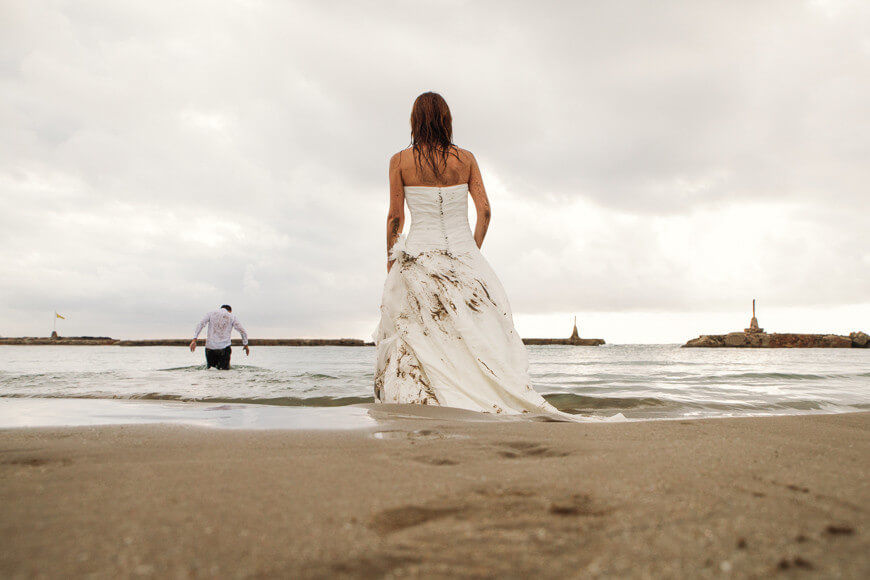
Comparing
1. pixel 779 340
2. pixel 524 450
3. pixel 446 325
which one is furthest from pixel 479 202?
pixel 779 340

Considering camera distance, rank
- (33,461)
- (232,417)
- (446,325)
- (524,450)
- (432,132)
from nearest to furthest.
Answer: (33,461) → (524,450) → (232,417) → (446,325) → (432,132)

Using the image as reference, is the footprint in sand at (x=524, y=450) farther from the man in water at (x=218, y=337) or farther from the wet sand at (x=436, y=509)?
the man in water at (x=218, y=337)

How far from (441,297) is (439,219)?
0.72 metres

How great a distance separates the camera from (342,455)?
1.50m

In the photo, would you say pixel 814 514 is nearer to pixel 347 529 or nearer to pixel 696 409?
pixel 347 529

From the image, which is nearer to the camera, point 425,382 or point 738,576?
point 738,576

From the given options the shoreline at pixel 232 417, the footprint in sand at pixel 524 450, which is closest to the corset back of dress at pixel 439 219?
the shoreline at pixel 232 417

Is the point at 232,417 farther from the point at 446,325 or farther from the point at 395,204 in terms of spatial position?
the point at 395,204

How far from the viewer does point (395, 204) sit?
408 centimetres

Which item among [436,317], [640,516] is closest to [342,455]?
[640,516]

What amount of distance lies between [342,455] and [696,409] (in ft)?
13.6

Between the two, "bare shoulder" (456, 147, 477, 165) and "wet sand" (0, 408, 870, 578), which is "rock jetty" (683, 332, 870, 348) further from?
"wet sand" (0, 408, 870, 578)

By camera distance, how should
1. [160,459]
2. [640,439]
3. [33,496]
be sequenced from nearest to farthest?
[33,496], [160,459], [640,439]

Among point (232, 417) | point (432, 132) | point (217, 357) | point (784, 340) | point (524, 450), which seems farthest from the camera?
point (784, 340)
